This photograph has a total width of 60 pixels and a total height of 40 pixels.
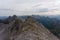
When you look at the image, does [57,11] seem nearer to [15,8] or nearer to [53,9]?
[53,9]

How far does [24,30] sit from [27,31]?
73 mm

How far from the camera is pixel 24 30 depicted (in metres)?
3.03

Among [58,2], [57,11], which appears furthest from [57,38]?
[58,2]

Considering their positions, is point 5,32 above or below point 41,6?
below

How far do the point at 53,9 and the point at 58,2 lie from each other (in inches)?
8.2

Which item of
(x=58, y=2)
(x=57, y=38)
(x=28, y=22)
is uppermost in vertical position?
(x=58, y=2)

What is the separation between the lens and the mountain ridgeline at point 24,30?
2963mm

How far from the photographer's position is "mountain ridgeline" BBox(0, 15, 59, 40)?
2963mm

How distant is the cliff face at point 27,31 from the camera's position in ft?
9.68

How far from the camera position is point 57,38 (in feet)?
10.1

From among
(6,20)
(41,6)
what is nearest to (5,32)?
(6,20)

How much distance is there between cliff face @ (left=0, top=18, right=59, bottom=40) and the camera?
2951 millimetres

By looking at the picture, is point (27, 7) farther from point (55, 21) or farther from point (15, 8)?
point (55, 21)

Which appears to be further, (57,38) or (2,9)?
(2,9)
